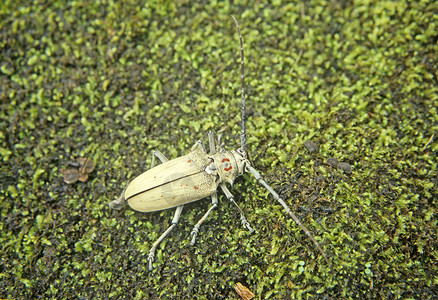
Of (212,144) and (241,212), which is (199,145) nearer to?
(212,144)

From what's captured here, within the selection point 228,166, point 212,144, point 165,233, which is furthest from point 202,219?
point 212,144

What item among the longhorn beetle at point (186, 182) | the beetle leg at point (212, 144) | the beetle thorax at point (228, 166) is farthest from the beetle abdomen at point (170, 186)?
the beetle leg at point (212, 144)

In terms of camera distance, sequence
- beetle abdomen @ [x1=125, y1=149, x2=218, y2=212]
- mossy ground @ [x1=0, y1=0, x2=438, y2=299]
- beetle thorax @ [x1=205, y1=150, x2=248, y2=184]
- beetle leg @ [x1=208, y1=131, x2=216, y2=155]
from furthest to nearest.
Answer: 1. beetle leg @ [x1=208, y1=131, x2=216, y2=155]
2. beetle thorax @ [x1=205, y1=150, x2=248, y2=184]
3. beetle abdomen @ [x1=125, y1=149, x2=218, y2=212]
4. mossy ground @ [x1=0, y1=0, x2=438, y2=299]

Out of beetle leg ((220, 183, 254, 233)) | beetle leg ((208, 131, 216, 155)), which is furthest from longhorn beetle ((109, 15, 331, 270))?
beetle leg ((208, 131, 216, 155))

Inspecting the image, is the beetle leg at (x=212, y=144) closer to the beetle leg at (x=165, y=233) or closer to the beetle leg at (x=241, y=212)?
the beetle leg at (x=241, y=212)

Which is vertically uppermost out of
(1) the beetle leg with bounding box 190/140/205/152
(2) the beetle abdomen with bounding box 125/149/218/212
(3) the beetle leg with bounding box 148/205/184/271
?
(1) the beetle leg with bounding box 190/140/205/152

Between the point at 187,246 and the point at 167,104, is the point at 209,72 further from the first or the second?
the point at 187,246

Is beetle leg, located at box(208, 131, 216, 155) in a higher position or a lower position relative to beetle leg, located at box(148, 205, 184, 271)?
higher

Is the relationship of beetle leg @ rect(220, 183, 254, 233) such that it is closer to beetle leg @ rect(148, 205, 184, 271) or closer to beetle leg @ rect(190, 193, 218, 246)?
beetle leg @ rect(190, 193, 218, 246)
